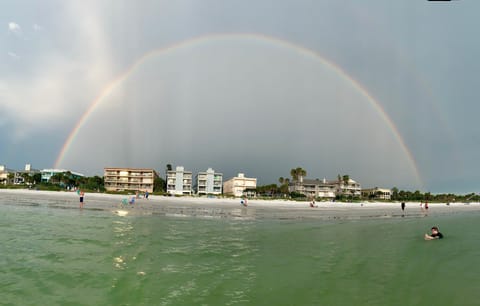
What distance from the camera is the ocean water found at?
861 centimetres

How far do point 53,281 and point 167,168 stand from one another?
137 m

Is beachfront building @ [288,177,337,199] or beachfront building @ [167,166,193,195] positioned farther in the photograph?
beachfront building @ [288,177,337,199]

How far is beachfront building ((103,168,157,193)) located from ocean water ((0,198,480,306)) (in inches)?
4368

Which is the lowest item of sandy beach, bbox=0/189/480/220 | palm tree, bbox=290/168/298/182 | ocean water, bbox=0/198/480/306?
sandy beach, bbox=0/189/480/220

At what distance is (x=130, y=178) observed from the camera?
12756 centimetres

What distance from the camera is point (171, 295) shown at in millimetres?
8539

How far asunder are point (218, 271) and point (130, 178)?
12500 centimetres

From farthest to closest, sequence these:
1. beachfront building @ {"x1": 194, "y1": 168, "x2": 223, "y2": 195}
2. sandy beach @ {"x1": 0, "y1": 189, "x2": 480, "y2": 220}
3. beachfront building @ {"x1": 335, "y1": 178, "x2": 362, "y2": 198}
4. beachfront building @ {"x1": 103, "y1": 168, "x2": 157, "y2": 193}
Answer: beachfront building @ {"x1": 335, "y1": 178, "x2": 362, "y2": 198}, beachfront building @ {"x1": 194, "y1": 168, "x2": 223, "y2": 195}, beachfront building @ {"x1": 103, "y1": 168, "x2": 157, "y2": 193}, sandy beach @ {"x1": 0, "y1": 189, "x2": 480, "y2": 220}

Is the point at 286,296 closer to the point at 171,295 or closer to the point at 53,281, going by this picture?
the point at 171,295

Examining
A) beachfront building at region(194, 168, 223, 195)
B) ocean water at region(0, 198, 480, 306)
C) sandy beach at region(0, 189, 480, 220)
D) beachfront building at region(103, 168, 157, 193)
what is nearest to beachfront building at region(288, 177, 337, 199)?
beachfront building at region(194, 168, 223, 195)

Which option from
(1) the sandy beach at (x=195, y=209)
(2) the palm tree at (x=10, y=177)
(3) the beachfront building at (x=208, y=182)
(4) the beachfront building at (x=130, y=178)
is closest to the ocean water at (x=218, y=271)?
(1) the sandy beach at (x=195, y=209)

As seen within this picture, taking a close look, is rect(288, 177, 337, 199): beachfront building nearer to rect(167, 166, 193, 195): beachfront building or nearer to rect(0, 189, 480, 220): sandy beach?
rect(167, 166, 193, 195): beachfront building

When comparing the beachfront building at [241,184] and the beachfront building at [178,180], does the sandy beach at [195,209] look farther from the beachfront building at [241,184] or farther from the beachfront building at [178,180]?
the beachfront building at [241,184]

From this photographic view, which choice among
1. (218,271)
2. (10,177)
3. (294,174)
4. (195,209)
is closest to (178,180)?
(294,174)
